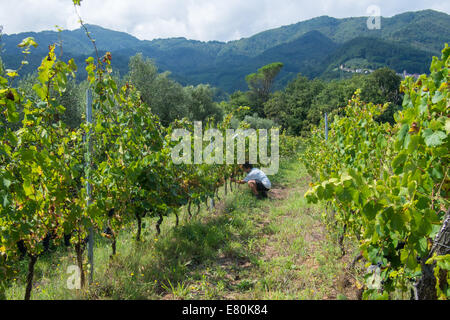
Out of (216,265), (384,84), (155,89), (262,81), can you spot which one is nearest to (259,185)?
(216,265)

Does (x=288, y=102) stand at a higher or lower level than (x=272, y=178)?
higher

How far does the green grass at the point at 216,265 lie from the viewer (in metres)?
2.64

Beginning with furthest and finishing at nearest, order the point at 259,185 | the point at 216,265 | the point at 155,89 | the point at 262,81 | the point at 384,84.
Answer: the point at 262,81
the point at 384,84
the point at 155,89
the point at 259,185
the point at 216,265

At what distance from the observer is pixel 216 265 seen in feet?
11.0

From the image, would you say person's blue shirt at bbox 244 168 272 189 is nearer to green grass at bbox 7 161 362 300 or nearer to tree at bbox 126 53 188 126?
green grass at bbox 7 161 362 300

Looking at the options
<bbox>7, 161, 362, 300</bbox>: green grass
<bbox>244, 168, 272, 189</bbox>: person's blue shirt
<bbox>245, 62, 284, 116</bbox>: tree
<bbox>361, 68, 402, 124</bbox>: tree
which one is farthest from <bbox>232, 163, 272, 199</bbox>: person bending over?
<bbox>245, 62, 284, 116</bbox>: tree

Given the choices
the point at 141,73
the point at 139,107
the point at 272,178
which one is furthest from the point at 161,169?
the point at 141,73

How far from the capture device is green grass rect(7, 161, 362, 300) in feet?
8.68

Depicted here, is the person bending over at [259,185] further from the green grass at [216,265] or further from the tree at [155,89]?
the tree at [155,89]

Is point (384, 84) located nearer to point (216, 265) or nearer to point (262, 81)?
point (262, 81)
